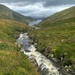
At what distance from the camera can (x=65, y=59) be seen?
45.2 m

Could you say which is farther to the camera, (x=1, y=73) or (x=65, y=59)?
(x=65, y=59)

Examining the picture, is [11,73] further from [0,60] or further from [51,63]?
[51,63]

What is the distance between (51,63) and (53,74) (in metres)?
8.86

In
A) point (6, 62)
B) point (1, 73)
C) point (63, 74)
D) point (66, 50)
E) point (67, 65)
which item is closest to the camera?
point (1, 73)

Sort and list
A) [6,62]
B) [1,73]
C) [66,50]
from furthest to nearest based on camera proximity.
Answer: [66,50] < [6,62] < [1,73]

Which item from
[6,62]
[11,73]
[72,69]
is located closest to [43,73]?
[72,69]

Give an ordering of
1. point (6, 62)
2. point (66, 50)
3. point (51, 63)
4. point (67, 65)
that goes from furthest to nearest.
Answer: point (66, 50)
point (51, 63)
point (67, 65)
point (6, 62)

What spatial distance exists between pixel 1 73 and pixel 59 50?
26.1 metres

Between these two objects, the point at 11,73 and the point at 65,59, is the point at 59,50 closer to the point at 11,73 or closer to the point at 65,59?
the point at 65,59

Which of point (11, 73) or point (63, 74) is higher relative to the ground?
point (11, 73)

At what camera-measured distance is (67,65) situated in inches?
1693

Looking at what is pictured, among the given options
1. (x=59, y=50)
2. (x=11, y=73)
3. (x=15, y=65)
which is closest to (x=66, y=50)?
(x=59, y=50)

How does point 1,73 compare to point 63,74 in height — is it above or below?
above

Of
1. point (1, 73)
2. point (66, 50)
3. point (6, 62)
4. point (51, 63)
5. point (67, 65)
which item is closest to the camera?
point (1, 73)
